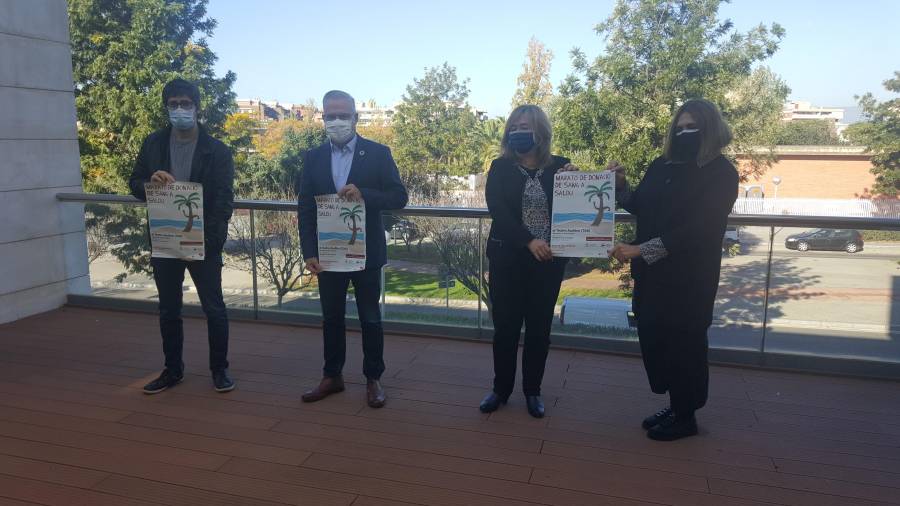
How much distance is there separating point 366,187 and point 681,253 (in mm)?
1673

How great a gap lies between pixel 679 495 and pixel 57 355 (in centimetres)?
405

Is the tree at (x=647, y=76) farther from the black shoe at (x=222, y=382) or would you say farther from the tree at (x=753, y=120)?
the black shoe at (x=222, y=382)

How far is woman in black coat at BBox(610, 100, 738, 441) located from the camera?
9.37ft

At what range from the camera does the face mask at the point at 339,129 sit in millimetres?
3352

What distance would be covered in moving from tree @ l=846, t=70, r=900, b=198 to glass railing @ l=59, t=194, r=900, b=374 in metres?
37.3

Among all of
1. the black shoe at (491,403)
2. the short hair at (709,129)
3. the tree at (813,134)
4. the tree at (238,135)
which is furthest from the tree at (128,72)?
the tree at (813,134)

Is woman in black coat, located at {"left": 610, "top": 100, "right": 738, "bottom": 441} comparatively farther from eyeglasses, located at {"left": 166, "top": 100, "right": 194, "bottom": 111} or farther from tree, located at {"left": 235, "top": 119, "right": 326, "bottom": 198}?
tree, located at {"left": 235, "top": 119, "right": 326, "bottom": 198}

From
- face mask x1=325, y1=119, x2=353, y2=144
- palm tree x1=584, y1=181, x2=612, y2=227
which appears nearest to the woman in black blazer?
palm tree x1=584, y1=181, x2=612, y2=227

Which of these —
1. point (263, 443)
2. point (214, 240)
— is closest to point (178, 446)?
point (263, 443)

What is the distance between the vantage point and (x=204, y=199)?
3.57 meters

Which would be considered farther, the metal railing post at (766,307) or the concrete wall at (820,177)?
the concrete wall at (820,177)

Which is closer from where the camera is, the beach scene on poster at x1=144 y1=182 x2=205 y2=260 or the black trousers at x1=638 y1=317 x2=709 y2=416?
the black trousers at x1=638 y1=317 x2=709 y2=416

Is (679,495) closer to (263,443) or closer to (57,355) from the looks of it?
(263,443)

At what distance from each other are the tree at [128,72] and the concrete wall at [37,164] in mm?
16915
